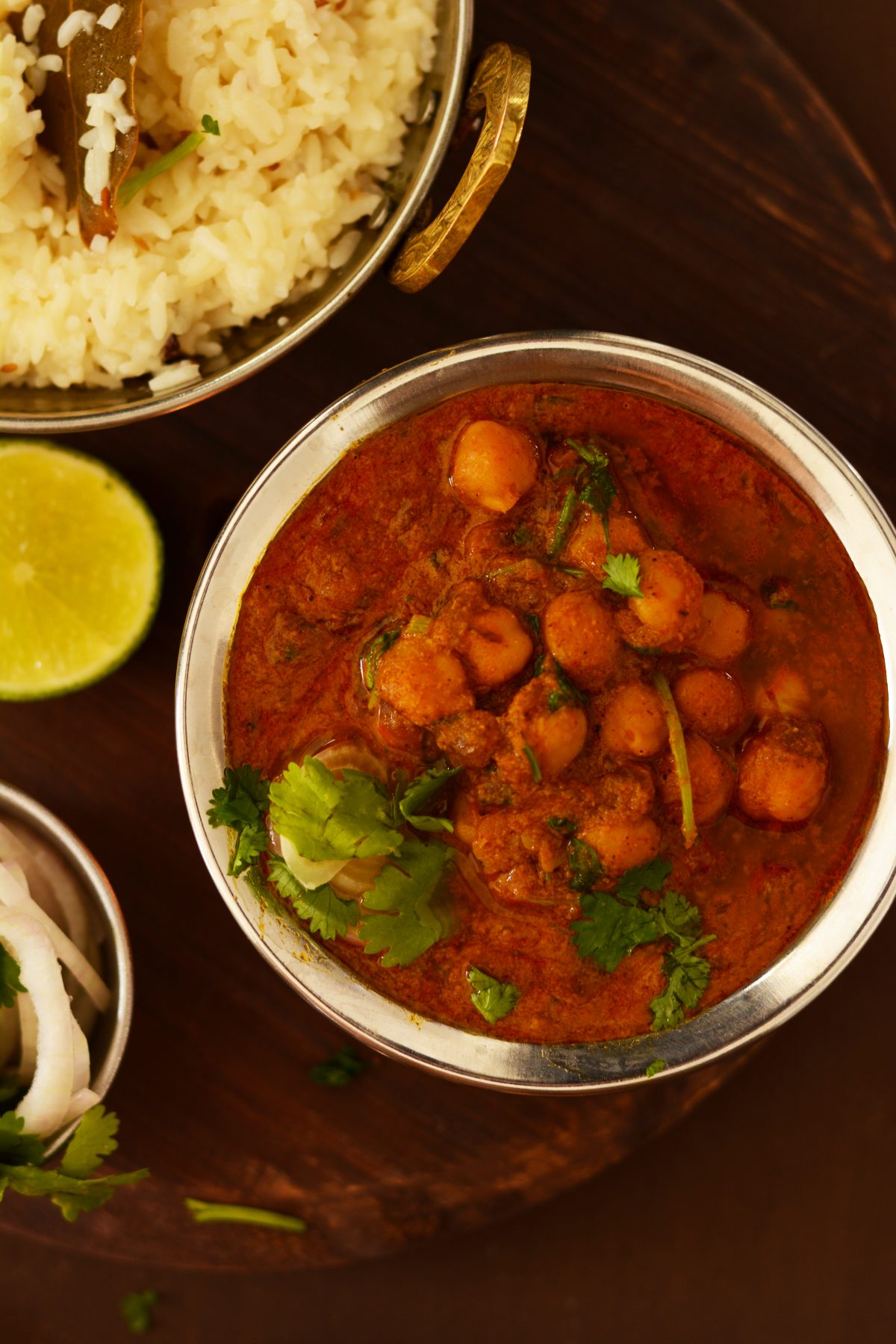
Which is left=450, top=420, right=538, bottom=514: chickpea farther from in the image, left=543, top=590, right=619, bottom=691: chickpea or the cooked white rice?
the cooked white rice

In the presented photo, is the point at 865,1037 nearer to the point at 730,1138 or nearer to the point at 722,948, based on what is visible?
the point at 730,1138

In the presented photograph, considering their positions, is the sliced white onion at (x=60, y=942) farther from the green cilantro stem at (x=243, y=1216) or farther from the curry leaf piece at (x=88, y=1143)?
the green cilantro stem at (x=243, y=1216)

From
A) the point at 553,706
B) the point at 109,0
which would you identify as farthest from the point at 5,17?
the point at 553,706

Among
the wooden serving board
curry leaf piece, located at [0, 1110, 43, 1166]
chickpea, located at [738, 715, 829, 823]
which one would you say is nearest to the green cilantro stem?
the wooden serving board

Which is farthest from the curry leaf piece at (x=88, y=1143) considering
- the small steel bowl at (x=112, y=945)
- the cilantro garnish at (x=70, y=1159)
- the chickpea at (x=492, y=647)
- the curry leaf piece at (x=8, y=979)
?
the chickpea at (x=492, y=647)

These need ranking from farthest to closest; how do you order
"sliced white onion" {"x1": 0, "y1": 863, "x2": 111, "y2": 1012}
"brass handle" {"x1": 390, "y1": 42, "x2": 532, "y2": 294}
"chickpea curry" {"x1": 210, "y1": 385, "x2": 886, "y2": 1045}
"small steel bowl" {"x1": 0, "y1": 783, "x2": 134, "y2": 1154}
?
"small steel bowl" {"x1": 0, "y1": 783, "x2": 134, "y2": 1154} → "sliced white onion" {"x1": 0, "y1": 863, "x2": 111, "y2": 1012} → "chickpea curry" {"x1": 210, "y1": 385, "x2": 886, "y2": 1045} → "brass handle" {"x1": 390, "y1": 42, "x2": 532, "y2": 294}

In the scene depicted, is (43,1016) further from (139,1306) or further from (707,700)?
(707,700)

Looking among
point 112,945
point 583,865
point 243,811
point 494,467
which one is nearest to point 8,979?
point 112,945
